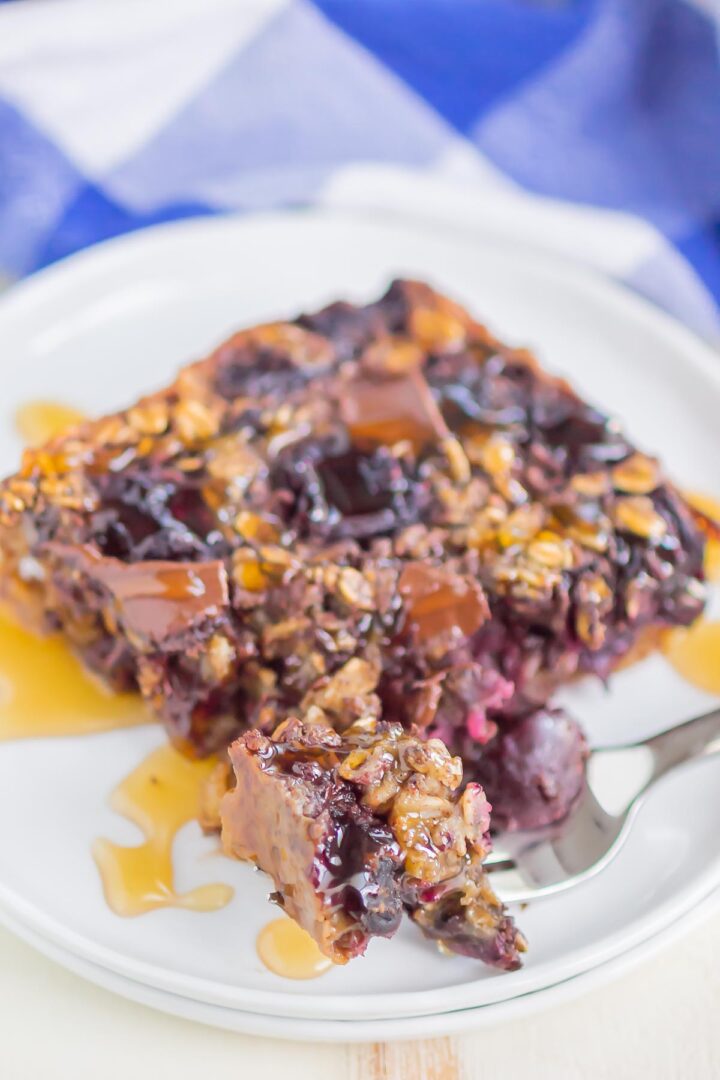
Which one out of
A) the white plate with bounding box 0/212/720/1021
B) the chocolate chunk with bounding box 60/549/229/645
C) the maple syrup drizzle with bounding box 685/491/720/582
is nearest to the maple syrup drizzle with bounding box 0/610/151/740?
the white plate with bounding box 0/212/720/1021

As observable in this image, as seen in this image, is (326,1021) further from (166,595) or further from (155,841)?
(166,595)

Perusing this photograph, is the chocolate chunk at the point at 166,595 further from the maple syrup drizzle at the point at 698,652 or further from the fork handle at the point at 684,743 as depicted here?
the maple syrup drizzle at the point at 698,652

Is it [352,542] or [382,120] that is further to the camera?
[382,120]

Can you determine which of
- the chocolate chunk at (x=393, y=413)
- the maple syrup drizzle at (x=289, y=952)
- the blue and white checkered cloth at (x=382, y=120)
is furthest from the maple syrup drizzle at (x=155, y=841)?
the blue and white checkered cloth at (x=382, y=120)

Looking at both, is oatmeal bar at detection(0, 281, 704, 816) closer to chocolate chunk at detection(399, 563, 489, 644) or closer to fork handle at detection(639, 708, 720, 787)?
chocolate chunk at detection(399, 563, 489, 644)

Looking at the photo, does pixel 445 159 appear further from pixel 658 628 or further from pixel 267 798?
pixel 267 798

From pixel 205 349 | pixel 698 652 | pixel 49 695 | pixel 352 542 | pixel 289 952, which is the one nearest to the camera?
pixel 289 952

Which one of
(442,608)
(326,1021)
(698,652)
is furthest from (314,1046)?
(698,652)
